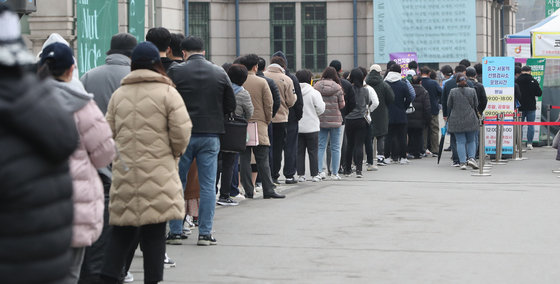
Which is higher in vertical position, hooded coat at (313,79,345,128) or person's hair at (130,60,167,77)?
person's hair at (130,60,167,77)

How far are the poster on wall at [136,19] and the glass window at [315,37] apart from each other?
2312cm

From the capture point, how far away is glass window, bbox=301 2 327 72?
1331 inches

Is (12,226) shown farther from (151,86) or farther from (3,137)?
(151,86)

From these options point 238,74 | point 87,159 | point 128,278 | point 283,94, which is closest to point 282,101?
point 283,94

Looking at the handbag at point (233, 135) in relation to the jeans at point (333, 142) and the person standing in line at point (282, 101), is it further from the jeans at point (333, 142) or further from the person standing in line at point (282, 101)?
the jeans at point (333, 142)

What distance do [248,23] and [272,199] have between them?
20.5m

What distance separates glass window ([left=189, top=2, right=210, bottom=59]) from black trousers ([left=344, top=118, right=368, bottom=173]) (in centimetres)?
1643

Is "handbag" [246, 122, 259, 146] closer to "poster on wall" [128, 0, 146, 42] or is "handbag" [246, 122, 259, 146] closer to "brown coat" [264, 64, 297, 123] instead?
"brown coat" [264, 64, 297, 123]

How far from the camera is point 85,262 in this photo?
6.93m

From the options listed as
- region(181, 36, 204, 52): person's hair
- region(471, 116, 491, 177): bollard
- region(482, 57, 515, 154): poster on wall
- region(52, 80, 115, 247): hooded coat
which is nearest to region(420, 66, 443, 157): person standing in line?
region(482, 57, 515, 154): poster on wall

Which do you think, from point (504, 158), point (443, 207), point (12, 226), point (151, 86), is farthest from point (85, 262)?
point (504, 158)

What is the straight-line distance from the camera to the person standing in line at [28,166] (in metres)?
3.42

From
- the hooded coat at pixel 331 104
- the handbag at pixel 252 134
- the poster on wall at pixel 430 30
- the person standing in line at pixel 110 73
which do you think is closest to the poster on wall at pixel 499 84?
the hooded coat at pixel 331 104

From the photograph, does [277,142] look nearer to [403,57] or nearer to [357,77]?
[357,77]
